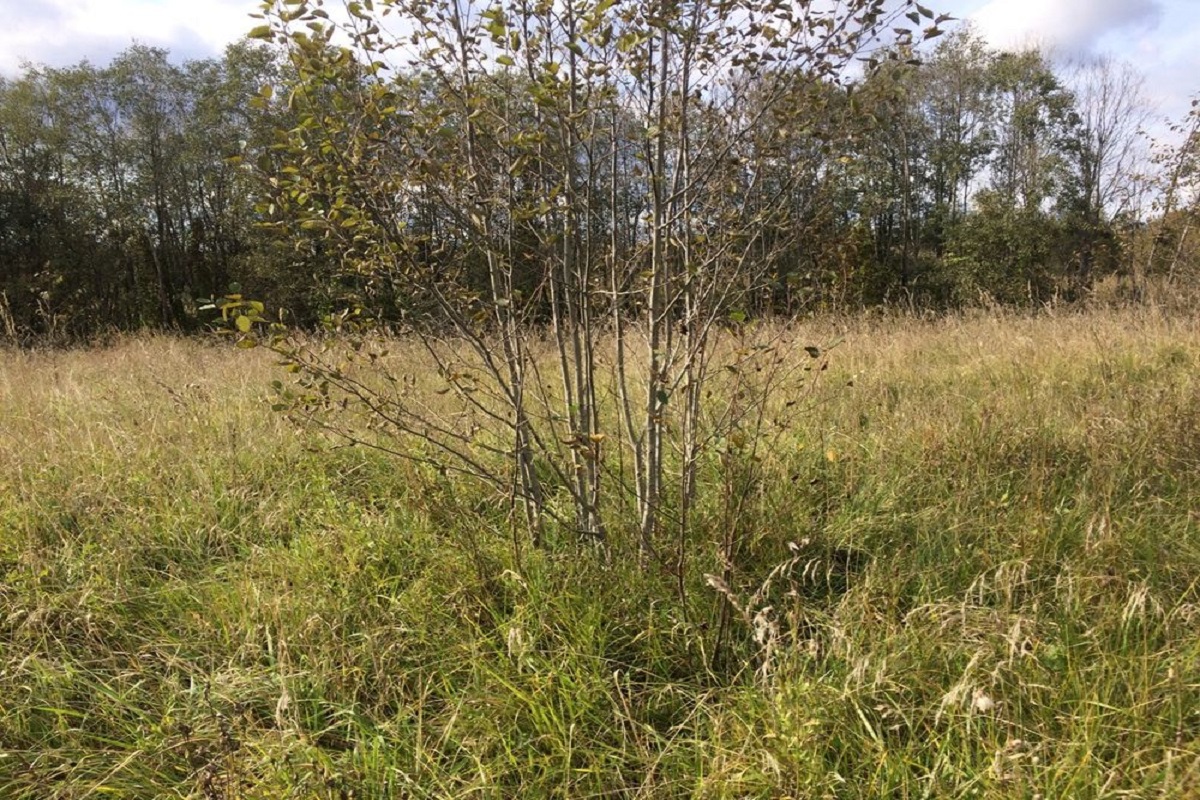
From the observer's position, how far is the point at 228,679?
77.2 inches

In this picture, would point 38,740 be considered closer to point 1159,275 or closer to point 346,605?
point 346,605

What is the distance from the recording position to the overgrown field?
5.26 ft

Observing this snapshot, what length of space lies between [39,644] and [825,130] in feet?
9.78

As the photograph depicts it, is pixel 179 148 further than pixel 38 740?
Yes

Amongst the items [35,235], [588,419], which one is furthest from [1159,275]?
[35,235]

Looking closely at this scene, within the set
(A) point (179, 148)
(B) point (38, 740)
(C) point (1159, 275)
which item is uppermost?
(A) point (179, 148)

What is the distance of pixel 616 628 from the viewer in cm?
207

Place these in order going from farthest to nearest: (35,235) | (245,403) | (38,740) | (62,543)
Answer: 1. (35,235)
2. (245,403)
3. (62,543)
4. (38,740)

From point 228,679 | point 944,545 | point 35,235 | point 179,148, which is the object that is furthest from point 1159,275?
point 35,235

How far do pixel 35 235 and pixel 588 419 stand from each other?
2064 centimetres

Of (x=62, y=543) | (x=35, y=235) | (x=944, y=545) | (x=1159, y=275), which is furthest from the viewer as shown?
(x=35, y=235)

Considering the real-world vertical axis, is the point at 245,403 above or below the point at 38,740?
above

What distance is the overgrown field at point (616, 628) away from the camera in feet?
5.26

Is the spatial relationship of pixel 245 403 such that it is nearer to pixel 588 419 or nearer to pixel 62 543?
pixel 62 543
